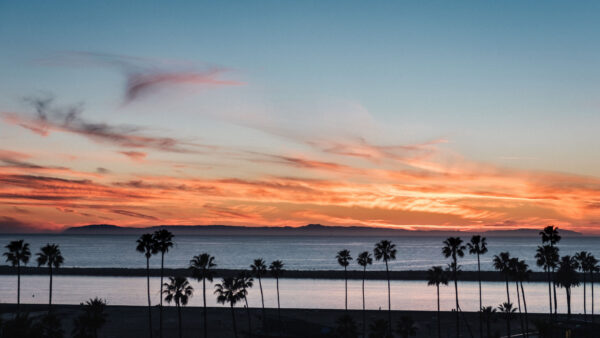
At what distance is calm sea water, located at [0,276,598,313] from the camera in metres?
137

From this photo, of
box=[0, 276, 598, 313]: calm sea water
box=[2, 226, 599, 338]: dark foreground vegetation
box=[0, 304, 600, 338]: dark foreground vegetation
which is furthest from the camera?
box=[0, 276, 598, 313]: calm sea water

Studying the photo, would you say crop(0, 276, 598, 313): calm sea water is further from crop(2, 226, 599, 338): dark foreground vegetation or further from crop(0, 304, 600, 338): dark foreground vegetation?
crop(2, 226, 599, 338): dark foreground vegetation

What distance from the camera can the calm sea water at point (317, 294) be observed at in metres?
137

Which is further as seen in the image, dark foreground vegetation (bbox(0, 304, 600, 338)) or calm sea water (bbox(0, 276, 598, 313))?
calm sea water (bbox(0, 276, 598, 313))

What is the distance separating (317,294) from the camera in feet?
519

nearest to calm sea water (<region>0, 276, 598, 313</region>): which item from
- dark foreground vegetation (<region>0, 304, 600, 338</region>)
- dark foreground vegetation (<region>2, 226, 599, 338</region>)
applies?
dark foreground vegetation (<region>0, 304, 600, 338</region>)

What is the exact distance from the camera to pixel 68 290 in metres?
165

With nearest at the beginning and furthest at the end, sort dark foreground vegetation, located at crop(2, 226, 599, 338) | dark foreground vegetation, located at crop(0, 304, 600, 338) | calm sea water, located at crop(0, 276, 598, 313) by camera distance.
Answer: dark foreground vegetation, located at crop(2, 226, 599, 338) < dark foreground vegetation, located at crop(0, 304, 600, 338) < calm sea water, located at crop(0, 276, 598, 313)

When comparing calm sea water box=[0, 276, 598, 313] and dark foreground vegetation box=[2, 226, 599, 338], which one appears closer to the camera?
dark foreground vegetation box=[2, 226, 599, 338]

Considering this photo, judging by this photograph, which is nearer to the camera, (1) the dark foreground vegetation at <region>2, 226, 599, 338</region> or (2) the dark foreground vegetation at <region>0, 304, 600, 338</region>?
(1) the dark foreground vegetation at <region>2, 226, 599, 338</region>

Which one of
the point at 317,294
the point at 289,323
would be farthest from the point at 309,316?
the point at 317,294

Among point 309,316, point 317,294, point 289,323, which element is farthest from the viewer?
point 317,294

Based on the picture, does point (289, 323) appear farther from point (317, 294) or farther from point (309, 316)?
point (317, 294)

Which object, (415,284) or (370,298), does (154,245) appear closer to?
(370,298)
